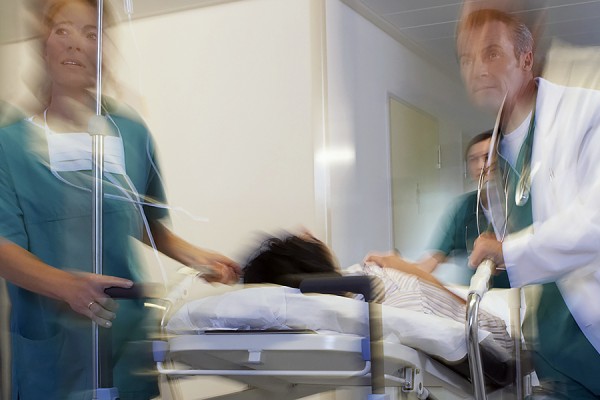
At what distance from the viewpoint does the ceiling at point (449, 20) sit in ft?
4.55

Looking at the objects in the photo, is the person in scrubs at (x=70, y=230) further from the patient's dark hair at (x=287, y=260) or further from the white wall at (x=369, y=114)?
the white wall at (x=369, y=114)

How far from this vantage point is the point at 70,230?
181 cm

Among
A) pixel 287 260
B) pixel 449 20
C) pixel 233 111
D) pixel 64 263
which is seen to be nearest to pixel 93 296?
pixel 64 263

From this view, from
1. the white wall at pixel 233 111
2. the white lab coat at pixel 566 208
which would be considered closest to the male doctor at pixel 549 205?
the white lab coat at pixel 566 208

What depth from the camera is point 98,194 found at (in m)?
1.79

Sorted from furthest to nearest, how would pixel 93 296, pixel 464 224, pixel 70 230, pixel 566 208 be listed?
pixel 70 230, pixel 93 296, pixel 464 224, pixel 566 208

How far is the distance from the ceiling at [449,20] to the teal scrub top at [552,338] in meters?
0.17

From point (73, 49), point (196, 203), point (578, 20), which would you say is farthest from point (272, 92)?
point (578, 20)

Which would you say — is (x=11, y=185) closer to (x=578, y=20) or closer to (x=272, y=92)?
(x=272, y=92)

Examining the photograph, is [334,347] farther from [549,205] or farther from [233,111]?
[233,111]

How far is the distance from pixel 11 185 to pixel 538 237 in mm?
999

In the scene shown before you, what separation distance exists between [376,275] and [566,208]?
383 millimetres

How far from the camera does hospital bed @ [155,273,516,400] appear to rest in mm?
1425

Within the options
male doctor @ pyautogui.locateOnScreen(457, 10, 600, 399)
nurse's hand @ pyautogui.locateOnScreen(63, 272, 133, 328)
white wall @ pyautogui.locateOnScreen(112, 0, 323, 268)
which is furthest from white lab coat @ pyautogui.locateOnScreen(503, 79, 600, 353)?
nurse's hand @ pyautogui.locateOnScreen(63, 272, 133, 328)
